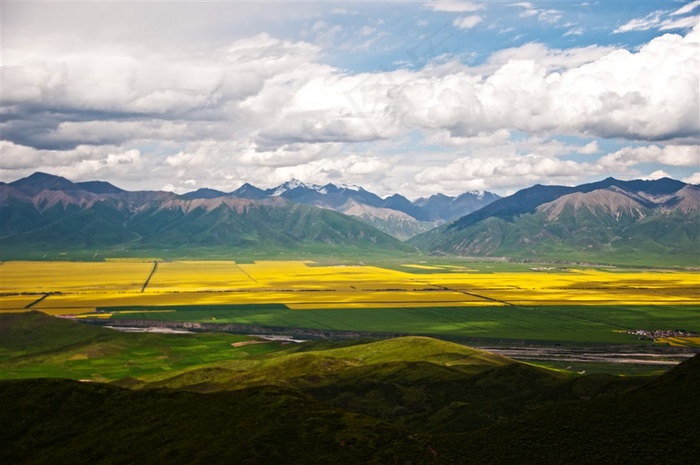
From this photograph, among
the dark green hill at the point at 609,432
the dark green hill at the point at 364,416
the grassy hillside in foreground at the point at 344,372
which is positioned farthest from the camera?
the grassy hillside in foreground at the point at 344,372

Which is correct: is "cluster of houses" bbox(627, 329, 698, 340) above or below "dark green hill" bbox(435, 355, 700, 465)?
below

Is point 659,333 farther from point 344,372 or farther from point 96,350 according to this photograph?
point 96,350

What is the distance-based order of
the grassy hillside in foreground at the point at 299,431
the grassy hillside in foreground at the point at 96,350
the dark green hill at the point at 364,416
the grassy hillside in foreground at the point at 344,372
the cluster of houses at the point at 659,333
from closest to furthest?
the grassy hillside in foreground at the point at 299,431 → the dark green hill at the point at 364,416 → the grassy hillside in foreground at the point at 344,372 → the grassy hillside in foreground at the point at 96,350 → the cluster of houses at the point at 659,333

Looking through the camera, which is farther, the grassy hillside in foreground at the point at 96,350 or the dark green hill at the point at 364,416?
the grassy hillside in foreground at the point at 96,350

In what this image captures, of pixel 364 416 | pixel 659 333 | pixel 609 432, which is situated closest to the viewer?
pixel 609 432

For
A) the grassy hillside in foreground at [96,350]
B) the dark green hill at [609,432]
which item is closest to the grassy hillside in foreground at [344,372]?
the grassy hillside in foreground at [96,350]

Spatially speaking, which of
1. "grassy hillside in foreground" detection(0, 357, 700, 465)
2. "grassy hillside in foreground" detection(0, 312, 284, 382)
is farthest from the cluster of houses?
"grassy hillside in foreground" detection(0, 357, 700, 465)

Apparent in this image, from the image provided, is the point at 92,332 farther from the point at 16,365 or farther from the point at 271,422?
the point at 271,422

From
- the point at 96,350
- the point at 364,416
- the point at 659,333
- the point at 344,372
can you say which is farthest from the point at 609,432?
the point at 659,333

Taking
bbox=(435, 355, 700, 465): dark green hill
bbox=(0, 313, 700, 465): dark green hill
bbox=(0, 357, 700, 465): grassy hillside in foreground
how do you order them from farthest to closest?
bbox=(0, 313, 700, 465): dark green hill
bbox=(0, 357, 700, 465): grassy hillside in foreground
bbox=(435, 355, 700, 465): dark green hill

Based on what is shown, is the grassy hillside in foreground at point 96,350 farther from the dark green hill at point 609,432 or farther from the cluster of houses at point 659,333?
the cluster of houses at point 659,333

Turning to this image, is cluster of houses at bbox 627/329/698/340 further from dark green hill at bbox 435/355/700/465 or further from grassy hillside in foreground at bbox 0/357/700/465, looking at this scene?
grassy hillside in foreground at bbox 0/357/700/465
